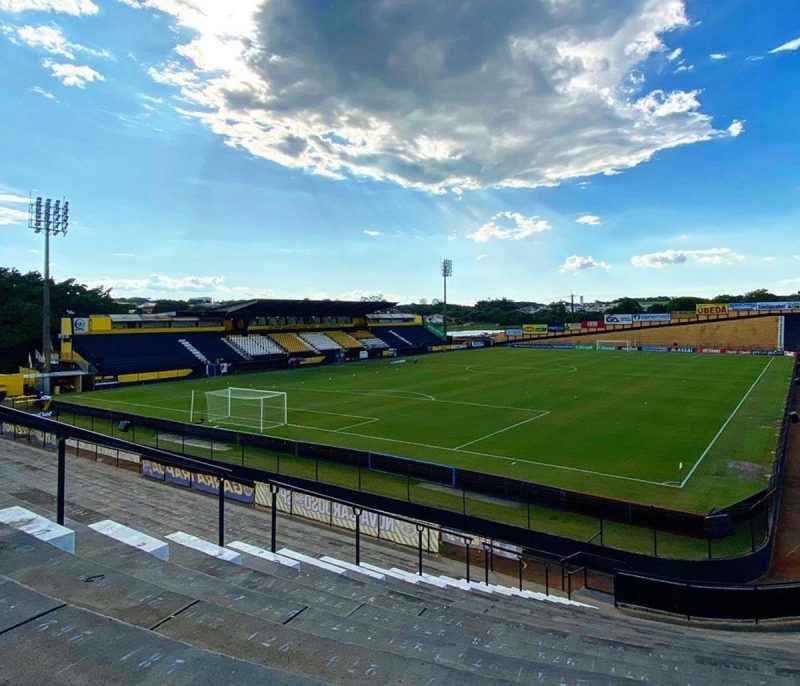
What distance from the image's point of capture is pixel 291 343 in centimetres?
7100

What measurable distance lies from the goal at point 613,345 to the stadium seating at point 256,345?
55.9 m

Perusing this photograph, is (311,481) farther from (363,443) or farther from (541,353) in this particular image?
(541,353)

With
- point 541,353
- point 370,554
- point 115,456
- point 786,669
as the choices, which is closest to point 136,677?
point 786,669

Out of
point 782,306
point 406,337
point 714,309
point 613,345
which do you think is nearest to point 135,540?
point 406,337

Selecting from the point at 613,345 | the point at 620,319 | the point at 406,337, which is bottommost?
the point at 613,345

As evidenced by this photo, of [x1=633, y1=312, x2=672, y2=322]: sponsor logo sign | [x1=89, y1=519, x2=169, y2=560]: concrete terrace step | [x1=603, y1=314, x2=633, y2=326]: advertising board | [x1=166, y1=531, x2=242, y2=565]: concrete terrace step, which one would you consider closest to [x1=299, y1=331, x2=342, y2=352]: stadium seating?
[x1=603, y1=314, x2=633, y2=326]: advertising board

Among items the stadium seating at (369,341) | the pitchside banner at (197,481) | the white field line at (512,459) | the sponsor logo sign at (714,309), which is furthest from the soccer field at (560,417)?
the sponsor logo sign at (714,309)

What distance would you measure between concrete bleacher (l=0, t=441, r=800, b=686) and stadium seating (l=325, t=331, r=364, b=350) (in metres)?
65.1

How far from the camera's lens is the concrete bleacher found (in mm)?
3271

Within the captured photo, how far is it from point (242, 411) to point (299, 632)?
32342mm

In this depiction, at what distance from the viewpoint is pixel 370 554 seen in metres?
13.8

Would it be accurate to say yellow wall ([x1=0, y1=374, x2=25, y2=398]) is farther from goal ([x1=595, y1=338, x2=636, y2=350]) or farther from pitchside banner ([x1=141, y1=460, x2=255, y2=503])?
goal ([x1=595, y1=338, x2=636, y2=350])

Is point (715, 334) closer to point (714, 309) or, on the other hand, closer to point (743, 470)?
point (714, 309)

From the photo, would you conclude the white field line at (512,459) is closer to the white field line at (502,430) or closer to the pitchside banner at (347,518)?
the white field line at (502,430)
